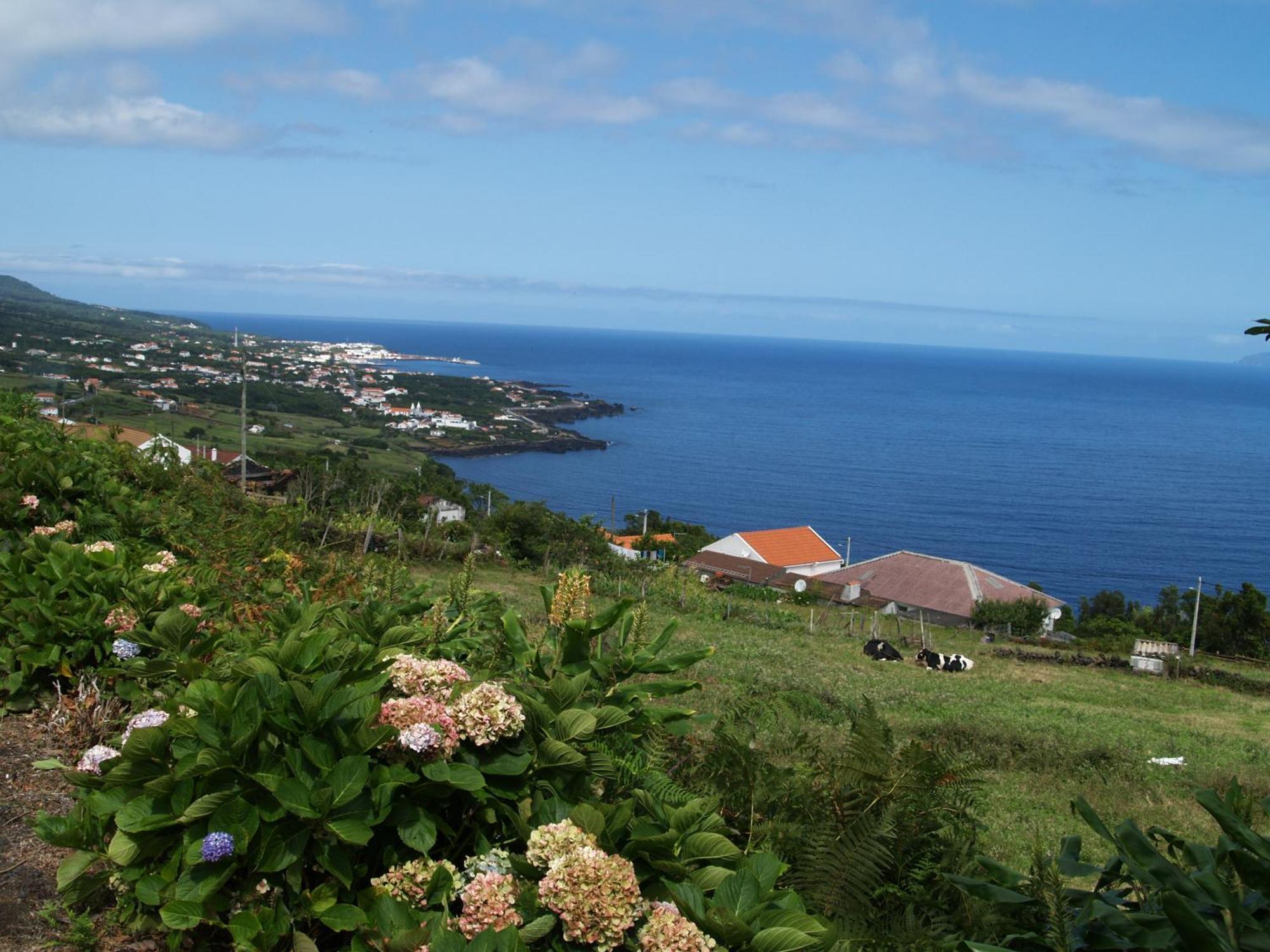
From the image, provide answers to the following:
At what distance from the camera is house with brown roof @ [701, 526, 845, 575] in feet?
159

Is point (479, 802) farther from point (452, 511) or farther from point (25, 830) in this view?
point (452, 511)

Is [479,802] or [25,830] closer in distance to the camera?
[479,802]

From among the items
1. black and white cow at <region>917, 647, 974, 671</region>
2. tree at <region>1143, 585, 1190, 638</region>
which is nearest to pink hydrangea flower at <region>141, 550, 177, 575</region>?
black and white cow at <region>917, 647, 974, 671</region>

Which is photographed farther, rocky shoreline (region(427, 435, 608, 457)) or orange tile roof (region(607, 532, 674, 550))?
rocky shoreline (region(427, 435, 608, 457))

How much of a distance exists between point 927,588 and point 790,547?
29.8 feet

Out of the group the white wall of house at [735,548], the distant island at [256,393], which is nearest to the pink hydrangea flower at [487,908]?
the distant island at [256,393]

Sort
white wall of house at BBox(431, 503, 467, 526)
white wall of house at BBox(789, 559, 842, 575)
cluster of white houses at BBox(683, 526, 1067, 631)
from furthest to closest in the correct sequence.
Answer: white wall of house at BBox(789, 559, 842, 575)
cluster of white houses at BBox(683, 526, 1067, 631)
white wall of house at BBox(431, 503, 467, 526)

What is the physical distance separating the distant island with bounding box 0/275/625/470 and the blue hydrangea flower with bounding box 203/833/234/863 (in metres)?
13.8

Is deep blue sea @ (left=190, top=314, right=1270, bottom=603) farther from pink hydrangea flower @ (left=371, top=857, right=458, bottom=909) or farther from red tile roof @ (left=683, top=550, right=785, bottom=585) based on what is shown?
pink hydrangea flower @ (left=371, top=857, right=458, bottom=909)

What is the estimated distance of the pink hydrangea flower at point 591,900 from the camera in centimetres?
217

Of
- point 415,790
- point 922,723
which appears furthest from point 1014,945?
point 922,723

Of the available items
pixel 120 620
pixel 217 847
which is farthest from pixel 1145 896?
pixel 120 620

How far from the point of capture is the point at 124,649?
11.1 ft

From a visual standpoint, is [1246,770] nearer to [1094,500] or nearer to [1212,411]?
[1094,500]
